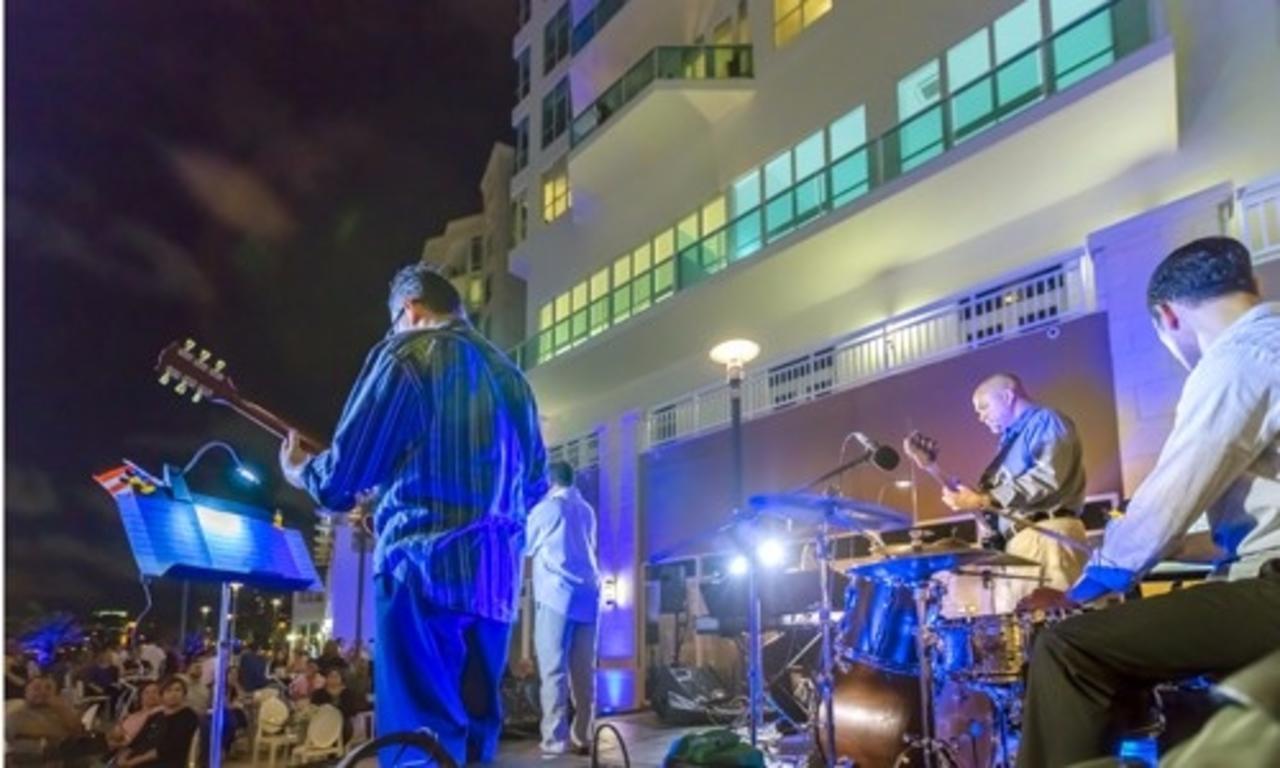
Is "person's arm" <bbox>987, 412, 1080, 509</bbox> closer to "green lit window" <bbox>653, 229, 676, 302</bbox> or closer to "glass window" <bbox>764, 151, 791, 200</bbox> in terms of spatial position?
"glass window" <bbox>764, 151, 791, 200</bbox>

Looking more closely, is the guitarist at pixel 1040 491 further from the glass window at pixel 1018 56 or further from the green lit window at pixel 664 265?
the green lit window at pixel 664 265

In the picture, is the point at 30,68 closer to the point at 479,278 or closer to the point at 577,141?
the point at 577,141

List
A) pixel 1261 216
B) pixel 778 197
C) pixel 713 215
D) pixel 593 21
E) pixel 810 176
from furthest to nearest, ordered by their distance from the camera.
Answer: pixel 593 21 → pixel 713 215 → pixel 778 197 → pixel 810 176 → pixel 1261 216

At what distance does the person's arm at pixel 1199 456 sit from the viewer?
138 centimetres

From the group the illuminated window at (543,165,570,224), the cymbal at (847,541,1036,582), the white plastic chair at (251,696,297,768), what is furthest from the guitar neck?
the illuminated window at (543,165,570,224)

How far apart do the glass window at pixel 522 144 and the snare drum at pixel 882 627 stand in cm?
1557

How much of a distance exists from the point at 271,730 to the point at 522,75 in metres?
16.2

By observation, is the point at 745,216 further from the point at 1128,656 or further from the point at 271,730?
the point at 1128,656

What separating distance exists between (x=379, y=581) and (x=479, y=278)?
821 inches

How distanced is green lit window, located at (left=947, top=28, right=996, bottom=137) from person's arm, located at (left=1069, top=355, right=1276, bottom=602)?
8.05 meters

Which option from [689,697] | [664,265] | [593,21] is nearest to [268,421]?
[689,697]

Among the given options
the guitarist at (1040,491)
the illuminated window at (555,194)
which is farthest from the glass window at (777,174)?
the guitarist at (1040,491)

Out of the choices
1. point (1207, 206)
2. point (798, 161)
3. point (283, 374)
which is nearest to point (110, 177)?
point (283, 374)

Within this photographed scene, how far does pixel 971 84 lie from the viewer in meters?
8.82
